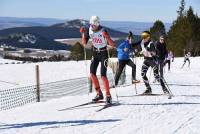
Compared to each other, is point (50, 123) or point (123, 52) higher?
point (123, 52)

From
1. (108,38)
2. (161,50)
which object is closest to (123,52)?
(161,50)

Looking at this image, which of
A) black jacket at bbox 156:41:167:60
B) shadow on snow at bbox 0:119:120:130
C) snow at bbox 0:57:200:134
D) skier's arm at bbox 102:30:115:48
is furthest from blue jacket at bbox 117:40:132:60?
shadow on snow at bbox 0:119:120:130

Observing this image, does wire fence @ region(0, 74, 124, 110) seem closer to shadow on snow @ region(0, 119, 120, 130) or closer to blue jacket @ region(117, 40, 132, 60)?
blue jacket @ region(117, 40, 132, 60)

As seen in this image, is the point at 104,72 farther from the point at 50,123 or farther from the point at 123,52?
the point at 123,52

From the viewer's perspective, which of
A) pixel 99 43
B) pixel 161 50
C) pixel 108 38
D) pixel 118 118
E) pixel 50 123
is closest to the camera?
pixel 50 123

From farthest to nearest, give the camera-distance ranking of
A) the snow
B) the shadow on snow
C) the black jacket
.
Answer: the black jacket → the shadow on snow → the snow

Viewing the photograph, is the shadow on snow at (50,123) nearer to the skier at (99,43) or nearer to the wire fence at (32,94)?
the skier at (99,43)

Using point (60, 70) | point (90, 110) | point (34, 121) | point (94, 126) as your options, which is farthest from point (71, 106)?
point (60, 70)

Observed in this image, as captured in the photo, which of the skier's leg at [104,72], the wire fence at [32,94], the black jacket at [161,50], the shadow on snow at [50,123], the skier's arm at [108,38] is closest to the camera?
the shadow on snow at [50,123]

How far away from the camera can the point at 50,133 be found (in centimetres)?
915

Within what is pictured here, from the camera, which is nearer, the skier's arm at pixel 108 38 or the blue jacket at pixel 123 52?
the skier's arm at pixel 108 38

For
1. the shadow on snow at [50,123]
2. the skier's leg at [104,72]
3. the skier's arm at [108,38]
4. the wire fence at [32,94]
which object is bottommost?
the wire fence at [32,94]

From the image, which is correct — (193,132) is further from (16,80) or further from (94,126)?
(16,80)

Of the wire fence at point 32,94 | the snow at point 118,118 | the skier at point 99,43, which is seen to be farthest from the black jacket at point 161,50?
the skier at point 99,43
